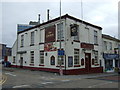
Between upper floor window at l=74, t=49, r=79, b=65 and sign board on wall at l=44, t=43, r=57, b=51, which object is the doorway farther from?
sign board on wall at l=44, t=43, r=57, b=51

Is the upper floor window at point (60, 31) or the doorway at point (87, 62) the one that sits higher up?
the upper floor window at point (60, 31)

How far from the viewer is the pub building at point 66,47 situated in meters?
20.1

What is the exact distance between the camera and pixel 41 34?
24688 mm

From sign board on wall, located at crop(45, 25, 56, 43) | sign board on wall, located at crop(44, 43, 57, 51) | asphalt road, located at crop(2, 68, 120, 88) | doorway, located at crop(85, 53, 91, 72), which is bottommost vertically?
asphalt road, located at crop(2, 68, 120, 88)

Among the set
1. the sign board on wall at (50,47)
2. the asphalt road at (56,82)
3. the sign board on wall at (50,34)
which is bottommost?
the asphalt road at (56,82)

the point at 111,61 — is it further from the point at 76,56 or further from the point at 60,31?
the point at 60,31

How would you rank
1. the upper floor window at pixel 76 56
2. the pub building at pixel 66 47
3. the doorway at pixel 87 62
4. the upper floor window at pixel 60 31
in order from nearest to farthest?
the pub building at pixel 66 47 → the upper floor window at pixel 60 31 → the upper floor window at pixel 76 56 → the doorway at pixel 87 62

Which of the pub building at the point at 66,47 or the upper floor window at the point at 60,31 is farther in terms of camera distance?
the upper floor window at the point at 60,31

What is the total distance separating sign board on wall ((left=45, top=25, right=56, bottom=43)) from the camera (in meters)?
22.1

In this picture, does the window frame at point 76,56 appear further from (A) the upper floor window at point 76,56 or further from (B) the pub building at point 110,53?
(B) the pub building at point 110,53

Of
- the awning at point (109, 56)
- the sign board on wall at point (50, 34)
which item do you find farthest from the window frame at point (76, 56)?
the awning at point (109, 56)

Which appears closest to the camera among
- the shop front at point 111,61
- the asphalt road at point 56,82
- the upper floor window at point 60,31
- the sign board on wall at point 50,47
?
the asphalt road at point 56,82

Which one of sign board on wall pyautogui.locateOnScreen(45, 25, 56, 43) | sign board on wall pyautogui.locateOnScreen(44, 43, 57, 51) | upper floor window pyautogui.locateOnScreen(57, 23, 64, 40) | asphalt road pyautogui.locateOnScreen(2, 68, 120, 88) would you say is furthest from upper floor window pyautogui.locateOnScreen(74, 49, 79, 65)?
asphalt road pyautogui.locateOnScreen(2, 68, 120, 88)

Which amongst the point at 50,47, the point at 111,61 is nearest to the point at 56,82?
the point at 50,47
